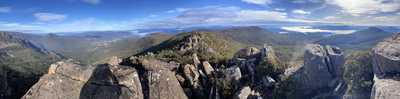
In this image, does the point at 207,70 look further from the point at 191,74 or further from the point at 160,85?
the point at 160,85

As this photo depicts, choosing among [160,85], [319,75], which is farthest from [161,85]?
[319,75]

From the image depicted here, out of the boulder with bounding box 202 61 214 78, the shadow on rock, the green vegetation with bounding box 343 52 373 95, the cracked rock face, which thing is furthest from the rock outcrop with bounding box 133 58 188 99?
the green vegetation with bounding box 343 52 373 95

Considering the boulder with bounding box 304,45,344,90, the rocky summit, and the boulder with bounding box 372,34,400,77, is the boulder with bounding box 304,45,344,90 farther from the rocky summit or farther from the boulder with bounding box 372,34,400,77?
the boulder with bounding box 372,34,400,77

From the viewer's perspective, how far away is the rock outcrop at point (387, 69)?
33469 mm

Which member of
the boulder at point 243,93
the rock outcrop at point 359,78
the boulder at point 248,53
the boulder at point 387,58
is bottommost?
the boulder at point 243,93

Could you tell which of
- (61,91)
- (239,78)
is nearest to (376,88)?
(239,78)

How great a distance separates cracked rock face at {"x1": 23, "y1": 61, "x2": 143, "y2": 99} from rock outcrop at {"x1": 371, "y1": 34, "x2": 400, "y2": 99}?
913 inches

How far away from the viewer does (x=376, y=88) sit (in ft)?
117

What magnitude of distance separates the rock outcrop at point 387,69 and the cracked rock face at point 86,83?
23198 millimetres

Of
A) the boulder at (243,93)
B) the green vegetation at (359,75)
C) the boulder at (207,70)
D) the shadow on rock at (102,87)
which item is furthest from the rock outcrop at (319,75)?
the shadow on rock at (102,87)

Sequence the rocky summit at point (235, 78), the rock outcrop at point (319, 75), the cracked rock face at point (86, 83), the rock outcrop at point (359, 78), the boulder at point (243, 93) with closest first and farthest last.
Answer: the cracked rock face at point (86, 83) → the rocky summit at point (235, 78) → the rock outcrop at point (359, 78) → the boulder at point (243, 93) → the rock outcrop at point (319, 75)

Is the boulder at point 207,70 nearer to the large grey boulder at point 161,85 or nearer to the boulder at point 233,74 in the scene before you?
the boulder at point 233,74

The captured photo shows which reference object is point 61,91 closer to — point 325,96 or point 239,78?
→ point 239,78

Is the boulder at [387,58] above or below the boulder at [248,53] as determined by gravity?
above
